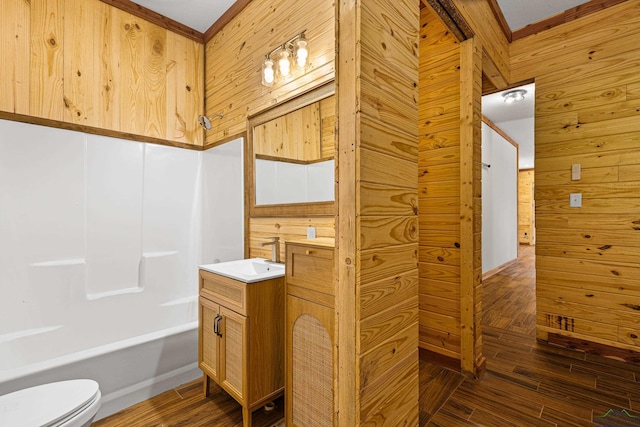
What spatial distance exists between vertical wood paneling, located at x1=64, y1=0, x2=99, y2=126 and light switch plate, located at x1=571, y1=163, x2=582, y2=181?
3881 mm

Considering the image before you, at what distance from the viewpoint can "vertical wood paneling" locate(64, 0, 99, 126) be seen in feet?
7.22

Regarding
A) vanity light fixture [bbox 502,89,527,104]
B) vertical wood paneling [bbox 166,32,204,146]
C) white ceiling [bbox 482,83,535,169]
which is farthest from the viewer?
white ceiling [bbox 482,83,535,169]

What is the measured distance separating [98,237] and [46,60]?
133cm

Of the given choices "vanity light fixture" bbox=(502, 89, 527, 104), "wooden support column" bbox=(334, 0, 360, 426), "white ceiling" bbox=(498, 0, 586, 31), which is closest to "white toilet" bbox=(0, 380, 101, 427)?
"wooden support column" bbox=(334, 0, 360, 426)

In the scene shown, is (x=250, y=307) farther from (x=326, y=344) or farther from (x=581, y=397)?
(x=581, y=397)

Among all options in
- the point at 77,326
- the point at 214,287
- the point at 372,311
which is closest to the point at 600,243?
the point at 372,311

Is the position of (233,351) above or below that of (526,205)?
below

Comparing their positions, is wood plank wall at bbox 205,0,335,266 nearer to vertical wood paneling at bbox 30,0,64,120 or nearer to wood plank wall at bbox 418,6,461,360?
wood plank wall at bbox 418,6,461,360

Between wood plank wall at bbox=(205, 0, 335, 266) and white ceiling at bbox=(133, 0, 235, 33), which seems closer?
wood plank wall at bbox=(205, 0, 335, 266)

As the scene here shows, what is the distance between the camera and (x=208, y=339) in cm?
187

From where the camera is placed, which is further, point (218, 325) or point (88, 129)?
point (88, 129)

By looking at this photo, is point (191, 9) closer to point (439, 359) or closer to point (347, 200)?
point (347, 200)

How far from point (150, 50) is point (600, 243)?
407cm

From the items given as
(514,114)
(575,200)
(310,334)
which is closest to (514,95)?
(514,114)
